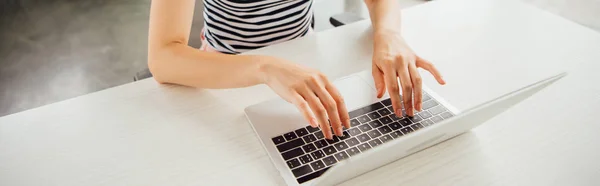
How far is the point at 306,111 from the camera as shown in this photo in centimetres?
66

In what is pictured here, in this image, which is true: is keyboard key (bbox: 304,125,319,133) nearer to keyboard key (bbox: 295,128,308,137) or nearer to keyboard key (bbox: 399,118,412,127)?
keyboard key (bbox: 295,128,308,137)

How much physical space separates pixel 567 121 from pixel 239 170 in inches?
20.5

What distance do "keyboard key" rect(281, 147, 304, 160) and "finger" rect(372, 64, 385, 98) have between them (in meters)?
0.18

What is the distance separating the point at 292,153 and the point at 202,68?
25 centimetres

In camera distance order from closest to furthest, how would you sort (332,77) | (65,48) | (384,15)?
(332,77) → (384,15) → (65,48)

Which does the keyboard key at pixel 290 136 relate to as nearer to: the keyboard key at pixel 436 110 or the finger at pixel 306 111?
the finger at pixel 306 111

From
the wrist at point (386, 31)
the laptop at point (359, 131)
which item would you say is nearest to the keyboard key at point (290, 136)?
the laptop at point (359, 131)

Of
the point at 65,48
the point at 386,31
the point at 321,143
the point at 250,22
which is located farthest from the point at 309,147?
the point at 65,48

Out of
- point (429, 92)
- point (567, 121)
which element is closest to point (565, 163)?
point (567, 121)

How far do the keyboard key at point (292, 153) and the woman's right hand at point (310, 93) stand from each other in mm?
42

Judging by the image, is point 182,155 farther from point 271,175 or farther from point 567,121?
point 567,121

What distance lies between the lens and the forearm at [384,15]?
94 centimetres

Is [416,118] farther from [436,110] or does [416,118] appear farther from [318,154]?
[318,154]

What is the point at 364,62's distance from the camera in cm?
90
